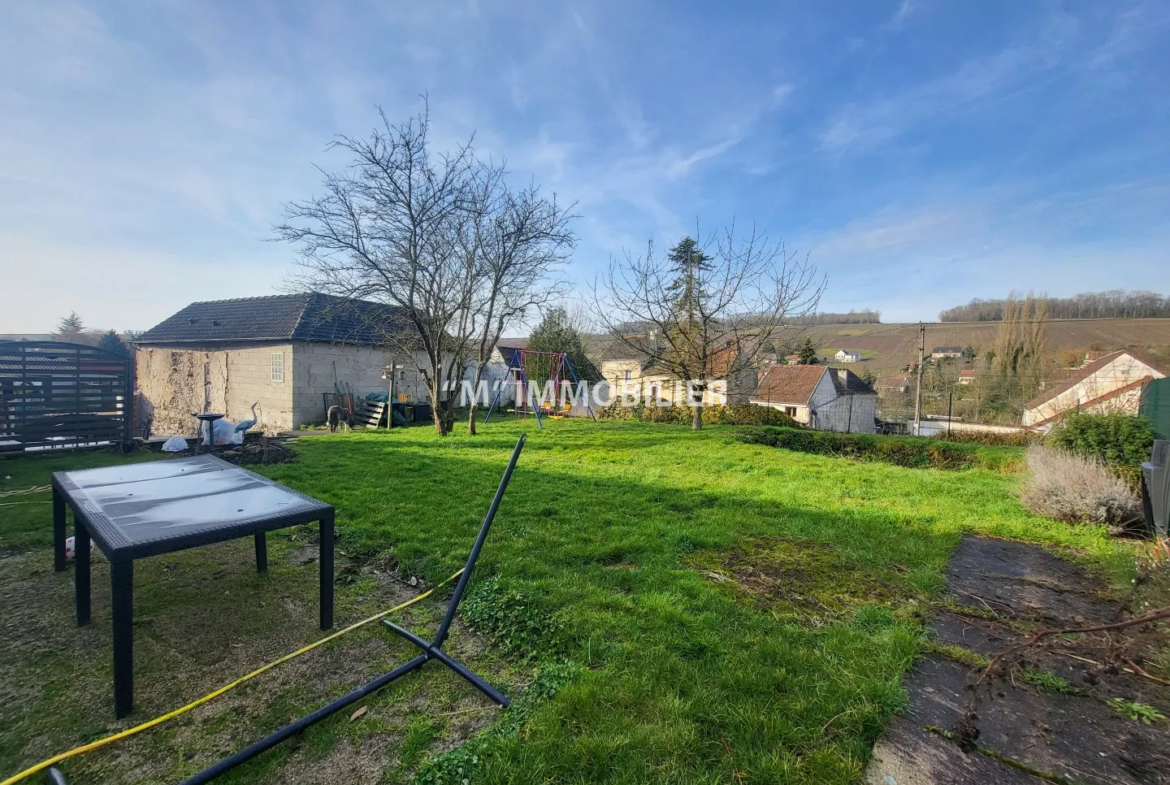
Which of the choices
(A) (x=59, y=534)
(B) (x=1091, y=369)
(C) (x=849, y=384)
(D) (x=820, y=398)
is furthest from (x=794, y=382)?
(A) (x=59, y=534)

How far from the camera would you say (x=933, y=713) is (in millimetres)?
1797

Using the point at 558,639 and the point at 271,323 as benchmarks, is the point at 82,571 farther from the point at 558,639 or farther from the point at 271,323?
the point at 271,323

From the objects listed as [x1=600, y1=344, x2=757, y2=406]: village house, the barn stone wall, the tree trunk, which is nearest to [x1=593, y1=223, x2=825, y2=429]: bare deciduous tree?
[x1=600, y1=344, x2=757, y2=406]: village house

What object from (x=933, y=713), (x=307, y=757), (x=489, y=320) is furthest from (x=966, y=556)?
(x=489, y=320)

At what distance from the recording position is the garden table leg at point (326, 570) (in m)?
2.33

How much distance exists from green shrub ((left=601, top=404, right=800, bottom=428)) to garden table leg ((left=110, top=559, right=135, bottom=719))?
1364cm

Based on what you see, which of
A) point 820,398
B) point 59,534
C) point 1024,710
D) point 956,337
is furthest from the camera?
point 956,337

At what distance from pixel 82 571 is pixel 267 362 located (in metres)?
13.8

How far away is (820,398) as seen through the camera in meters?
25.6

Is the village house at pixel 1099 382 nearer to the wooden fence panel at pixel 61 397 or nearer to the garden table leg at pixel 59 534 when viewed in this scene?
the garden table leg at pixel 59 534

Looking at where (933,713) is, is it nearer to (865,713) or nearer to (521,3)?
(865,713)

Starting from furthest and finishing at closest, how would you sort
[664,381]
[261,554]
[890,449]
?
[664,381] < [890,449] < [261,554]

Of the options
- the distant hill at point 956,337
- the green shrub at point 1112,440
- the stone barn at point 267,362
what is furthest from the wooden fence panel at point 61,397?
the distant hill at point 956,337

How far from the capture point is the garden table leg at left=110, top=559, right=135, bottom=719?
1698 mm
